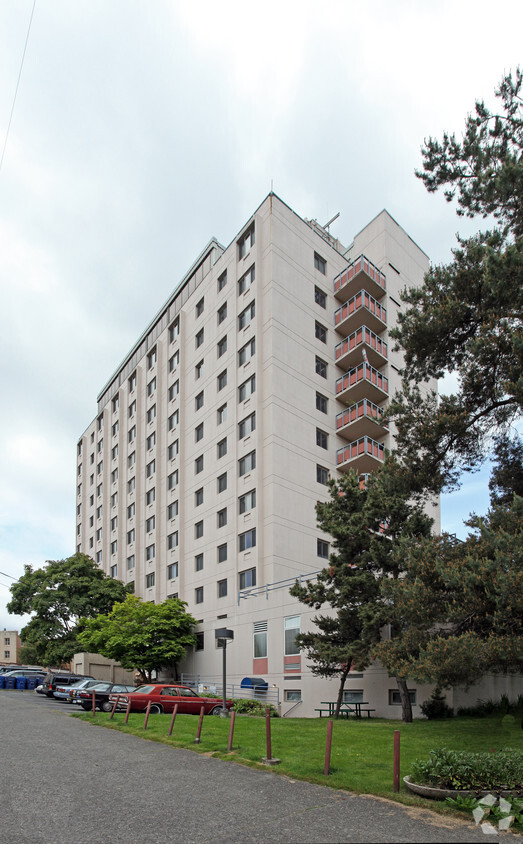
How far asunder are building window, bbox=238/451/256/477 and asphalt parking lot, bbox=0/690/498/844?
2265cm

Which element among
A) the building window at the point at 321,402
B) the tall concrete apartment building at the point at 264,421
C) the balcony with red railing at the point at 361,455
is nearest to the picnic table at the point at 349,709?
the tall concrete apartment building at the point at 264,421

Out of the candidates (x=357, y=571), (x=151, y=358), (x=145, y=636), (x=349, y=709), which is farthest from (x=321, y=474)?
(x=151, y=358)

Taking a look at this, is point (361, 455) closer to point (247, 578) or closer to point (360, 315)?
point (360, 315)

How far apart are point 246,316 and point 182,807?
3228 cm

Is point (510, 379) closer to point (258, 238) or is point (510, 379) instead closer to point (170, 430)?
point (258, 238)

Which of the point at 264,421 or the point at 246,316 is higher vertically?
the point at 246,316

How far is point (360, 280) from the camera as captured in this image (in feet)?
134

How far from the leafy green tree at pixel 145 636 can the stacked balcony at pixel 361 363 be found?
1274 centimetres

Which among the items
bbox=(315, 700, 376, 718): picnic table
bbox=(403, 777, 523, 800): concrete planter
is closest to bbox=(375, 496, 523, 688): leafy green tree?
bbox=(403, 777, 523, 800): concrete planter

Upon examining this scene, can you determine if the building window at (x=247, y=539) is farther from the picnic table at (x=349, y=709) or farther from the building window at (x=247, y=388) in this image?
the picnic table at (x=349, y=709)

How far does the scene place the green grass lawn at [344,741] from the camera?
1094cm

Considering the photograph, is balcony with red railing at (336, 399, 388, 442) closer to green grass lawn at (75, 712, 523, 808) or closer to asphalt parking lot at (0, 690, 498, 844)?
green grass lawn at (75, 712, 523, 808)

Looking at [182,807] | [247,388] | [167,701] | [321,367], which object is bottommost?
[167,701]

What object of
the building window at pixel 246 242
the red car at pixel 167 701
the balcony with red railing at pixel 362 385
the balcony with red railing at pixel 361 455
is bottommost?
the red car at pixel 167 701
